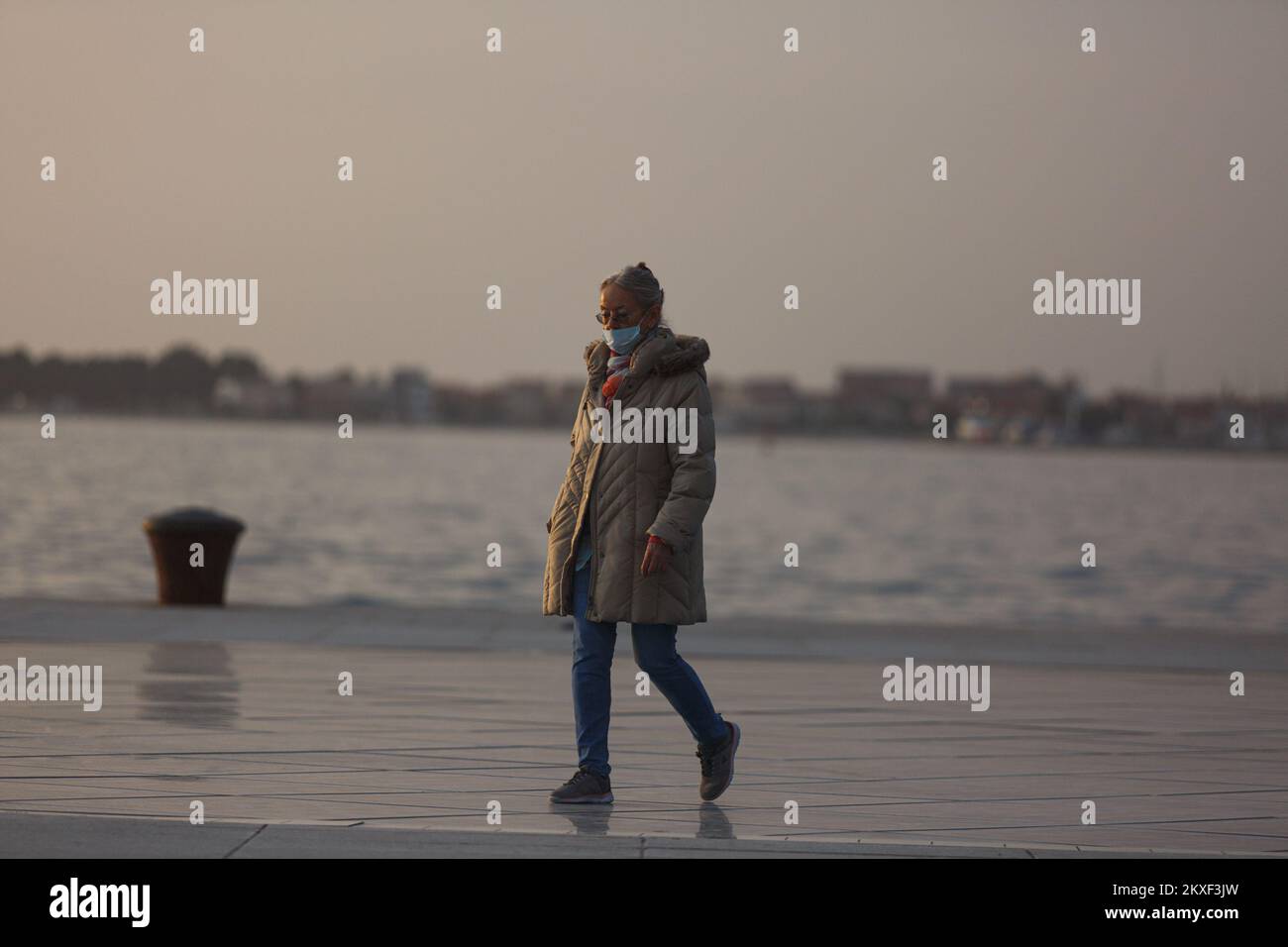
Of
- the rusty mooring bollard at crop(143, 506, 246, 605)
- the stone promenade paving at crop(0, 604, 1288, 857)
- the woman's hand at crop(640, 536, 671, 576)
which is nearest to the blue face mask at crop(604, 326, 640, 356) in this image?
the woman's hand at crop(640, 536, 671, 576)

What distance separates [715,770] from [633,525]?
43.0 inches

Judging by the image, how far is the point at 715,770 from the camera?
7988 mm

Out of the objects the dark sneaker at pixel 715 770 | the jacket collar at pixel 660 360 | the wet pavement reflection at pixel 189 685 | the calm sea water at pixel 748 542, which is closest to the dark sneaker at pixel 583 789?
the dark sneaker at pixel 715 770

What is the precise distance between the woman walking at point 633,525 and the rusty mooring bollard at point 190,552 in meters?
9.05

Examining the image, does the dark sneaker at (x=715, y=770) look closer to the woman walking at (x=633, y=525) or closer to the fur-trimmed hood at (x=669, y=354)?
the woman walking at (x=633, y=525)

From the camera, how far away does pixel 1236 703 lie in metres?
12.1

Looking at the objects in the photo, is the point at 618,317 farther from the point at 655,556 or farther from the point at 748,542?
the point at 748,542

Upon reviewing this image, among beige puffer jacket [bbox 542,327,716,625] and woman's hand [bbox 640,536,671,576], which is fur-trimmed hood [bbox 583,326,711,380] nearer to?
beige puffer jacket [bbox 542,327,716,625]

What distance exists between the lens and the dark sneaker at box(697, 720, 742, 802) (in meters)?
7.97

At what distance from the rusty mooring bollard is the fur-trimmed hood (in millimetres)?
9251

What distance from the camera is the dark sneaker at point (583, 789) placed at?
7828mm
